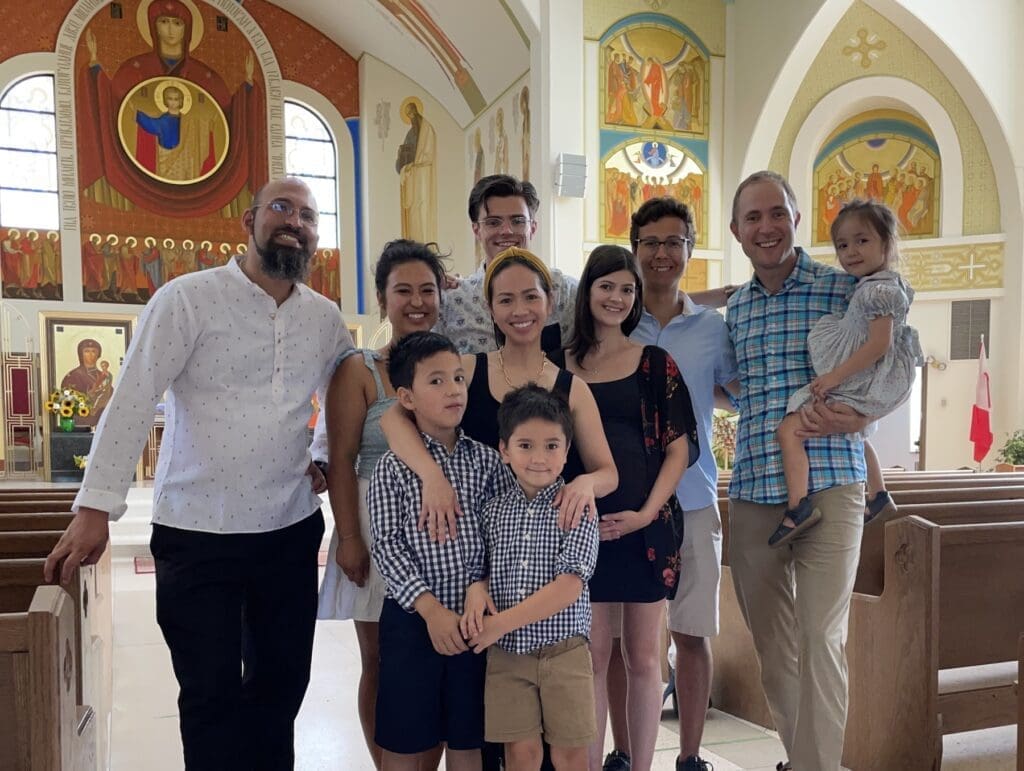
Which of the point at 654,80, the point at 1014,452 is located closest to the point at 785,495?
the point at 654,80

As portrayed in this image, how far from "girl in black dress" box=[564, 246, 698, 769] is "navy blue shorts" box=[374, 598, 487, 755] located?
42 centimetres

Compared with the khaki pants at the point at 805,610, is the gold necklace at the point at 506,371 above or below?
above

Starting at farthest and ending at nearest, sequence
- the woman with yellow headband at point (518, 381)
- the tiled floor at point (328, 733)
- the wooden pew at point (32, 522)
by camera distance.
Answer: the tiled floor at point (328, 733), the wooden pew at point (32, 522), the woman with yellow headband at point (518, 381)

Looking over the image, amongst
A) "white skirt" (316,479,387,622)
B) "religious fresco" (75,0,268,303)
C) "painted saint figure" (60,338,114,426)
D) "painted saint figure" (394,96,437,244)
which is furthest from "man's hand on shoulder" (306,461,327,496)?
"religious fresco" (75,0,268,303)

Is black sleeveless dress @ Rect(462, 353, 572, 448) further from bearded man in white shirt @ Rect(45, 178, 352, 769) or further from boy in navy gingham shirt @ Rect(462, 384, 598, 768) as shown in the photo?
bearded man in white shirt @ Rect(45, 178, 352, 769)

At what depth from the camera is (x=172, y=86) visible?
12.5 metres

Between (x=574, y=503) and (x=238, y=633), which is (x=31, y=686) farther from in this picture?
(x=574, y=503)

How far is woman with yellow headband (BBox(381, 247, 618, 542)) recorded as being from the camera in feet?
6.26

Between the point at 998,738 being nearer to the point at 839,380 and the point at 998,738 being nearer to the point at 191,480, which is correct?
the point at 839,380

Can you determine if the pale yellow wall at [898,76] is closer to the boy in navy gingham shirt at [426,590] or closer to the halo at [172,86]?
the halo at [172,86]

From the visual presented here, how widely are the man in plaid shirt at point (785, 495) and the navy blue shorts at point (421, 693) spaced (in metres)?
0.96

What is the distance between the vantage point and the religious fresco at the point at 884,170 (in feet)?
33.8

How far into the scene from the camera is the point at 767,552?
238cm

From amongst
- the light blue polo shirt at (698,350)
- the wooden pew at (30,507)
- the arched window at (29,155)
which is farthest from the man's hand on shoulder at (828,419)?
the arched window at (29,155)
